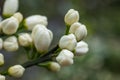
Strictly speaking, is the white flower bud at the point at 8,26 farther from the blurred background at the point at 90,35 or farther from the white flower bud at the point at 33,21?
the blurred background at the point at 90,35

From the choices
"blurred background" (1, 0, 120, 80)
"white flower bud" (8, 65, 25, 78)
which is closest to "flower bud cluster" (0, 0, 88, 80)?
"white flower bud" (8, 65, 25, 78)

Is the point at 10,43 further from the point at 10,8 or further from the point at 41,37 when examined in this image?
the point at 10,8

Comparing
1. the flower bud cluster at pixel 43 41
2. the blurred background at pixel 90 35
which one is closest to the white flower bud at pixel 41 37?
the flower bud cluster at pixel 43 41

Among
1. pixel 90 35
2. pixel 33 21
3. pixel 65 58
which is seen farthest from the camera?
pixel 90 35

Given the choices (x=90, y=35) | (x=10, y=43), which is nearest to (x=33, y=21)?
(x=10, y=43)

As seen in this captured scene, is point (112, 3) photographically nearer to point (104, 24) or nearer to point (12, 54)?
point (104, 24)

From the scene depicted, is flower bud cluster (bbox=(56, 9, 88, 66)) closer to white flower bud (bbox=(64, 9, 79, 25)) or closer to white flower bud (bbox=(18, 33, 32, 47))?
white flower bud (bbox=(64, 9, 79, 25))

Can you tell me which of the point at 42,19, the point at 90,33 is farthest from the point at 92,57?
the point at 42,19
